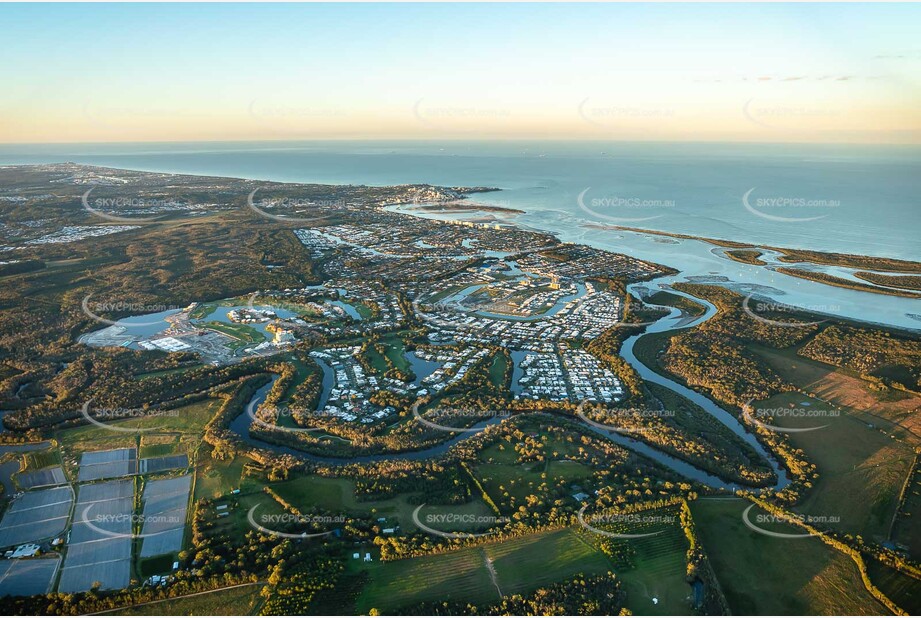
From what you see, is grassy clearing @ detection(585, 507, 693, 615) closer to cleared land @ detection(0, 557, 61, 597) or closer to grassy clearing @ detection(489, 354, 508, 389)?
grassy clearing @ detection(489, 354, 508, 389)

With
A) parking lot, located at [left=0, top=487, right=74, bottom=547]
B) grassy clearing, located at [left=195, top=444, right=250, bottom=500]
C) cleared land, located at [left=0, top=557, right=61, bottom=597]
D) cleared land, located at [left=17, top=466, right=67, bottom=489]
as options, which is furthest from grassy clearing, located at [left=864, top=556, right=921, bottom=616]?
cleared land, located at [left=17, top=466, right=67, bottom=489]

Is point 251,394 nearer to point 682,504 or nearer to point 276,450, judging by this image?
point 276,450

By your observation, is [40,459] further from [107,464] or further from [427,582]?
[427,582]

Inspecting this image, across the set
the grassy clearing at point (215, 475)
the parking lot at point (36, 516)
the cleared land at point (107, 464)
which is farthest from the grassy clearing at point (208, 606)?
the cleared land at point (107, 464)

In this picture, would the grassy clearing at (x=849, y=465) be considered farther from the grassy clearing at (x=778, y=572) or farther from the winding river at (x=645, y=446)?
the grassy clearing at (x=778, y=572)

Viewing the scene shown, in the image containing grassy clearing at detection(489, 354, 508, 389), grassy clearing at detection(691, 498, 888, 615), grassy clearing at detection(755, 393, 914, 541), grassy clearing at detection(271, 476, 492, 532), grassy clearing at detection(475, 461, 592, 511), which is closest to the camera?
grassy clearing at detection(691, 498, 888, 615)

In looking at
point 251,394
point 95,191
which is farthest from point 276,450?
point 95,191
